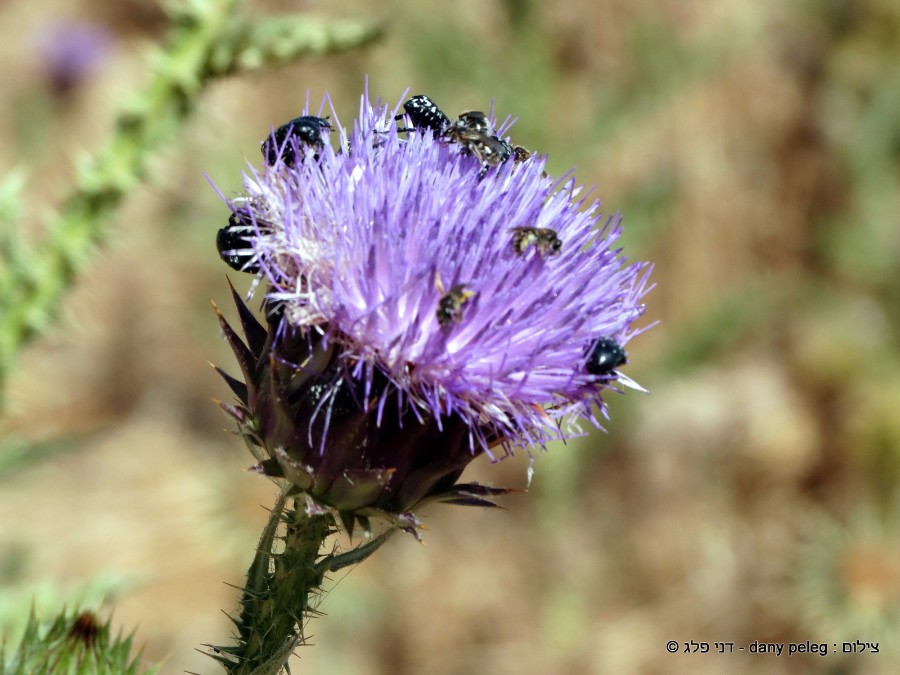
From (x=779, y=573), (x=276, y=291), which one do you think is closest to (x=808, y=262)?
(x=779, y=573)

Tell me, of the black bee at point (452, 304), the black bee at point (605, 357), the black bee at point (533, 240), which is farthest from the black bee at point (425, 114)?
the black bee at point (605, 357)

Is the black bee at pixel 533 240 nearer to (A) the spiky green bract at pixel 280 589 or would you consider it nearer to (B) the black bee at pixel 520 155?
(B) the black bee at pixel 520 155

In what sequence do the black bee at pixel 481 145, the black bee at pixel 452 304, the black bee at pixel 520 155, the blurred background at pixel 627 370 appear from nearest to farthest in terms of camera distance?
1. the black bee at pixel 452 304
2. the black bee at pixel 481 145
3. the black bee at pixel 520 155
4. the blurred background at pixel 627 370

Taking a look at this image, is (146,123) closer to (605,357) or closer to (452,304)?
(452,304)

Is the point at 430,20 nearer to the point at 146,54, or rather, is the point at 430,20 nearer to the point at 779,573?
the point at 146,54

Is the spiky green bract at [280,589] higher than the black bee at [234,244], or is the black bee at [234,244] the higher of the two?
the black bee at [234,244]

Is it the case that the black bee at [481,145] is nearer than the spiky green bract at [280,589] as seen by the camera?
No

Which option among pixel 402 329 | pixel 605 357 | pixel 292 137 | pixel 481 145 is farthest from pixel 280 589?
pixel 481 145
